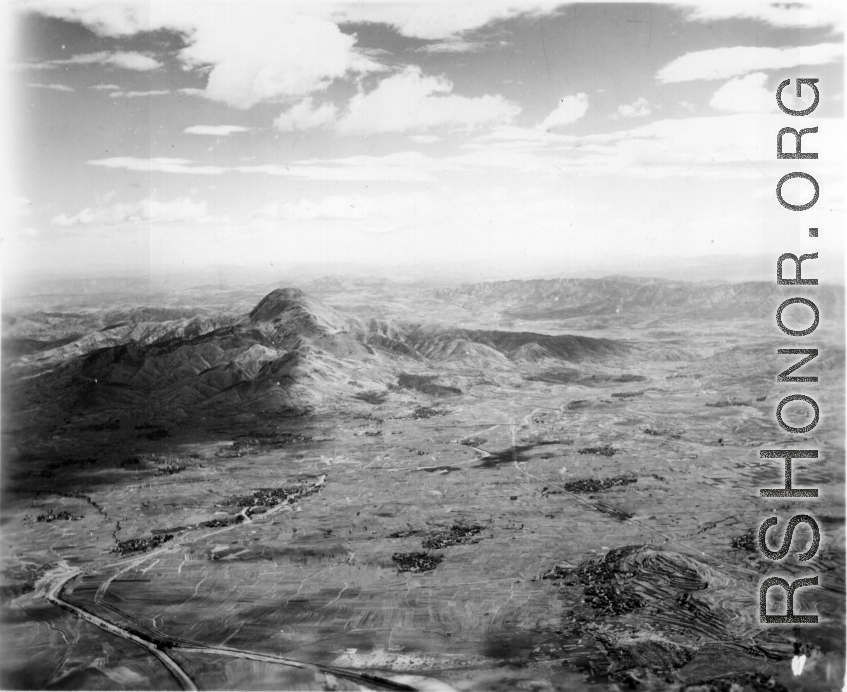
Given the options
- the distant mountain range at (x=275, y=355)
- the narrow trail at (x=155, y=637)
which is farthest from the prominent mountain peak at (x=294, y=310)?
the narrow trail at (x=155, y=637)

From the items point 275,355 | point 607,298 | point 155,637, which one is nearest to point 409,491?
point 275,355

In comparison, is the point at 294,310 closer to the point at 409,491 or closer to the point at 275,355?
the point at 275,355

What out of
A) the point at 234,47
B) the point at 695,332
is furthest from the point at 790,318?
the point at 234,47

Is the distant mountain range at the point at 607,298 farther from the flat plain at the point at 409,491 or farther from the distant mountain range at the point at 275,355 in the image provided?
the distant mountain range at the point at 275,355

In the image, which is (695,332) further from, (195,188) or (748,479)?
(195,188)

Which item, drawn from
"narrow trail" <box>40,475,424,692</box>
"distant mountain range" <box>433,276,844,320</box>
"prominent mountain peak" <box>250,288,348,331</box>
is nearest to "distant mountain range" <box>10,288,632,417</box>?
"prominent mountain peak" <box>250,288,348,331</box>

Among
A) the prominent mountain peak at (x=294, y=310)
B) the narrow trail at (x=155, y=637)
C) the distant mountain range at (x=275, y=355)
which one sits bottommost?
the narrow trail at (x=155, y=637)
